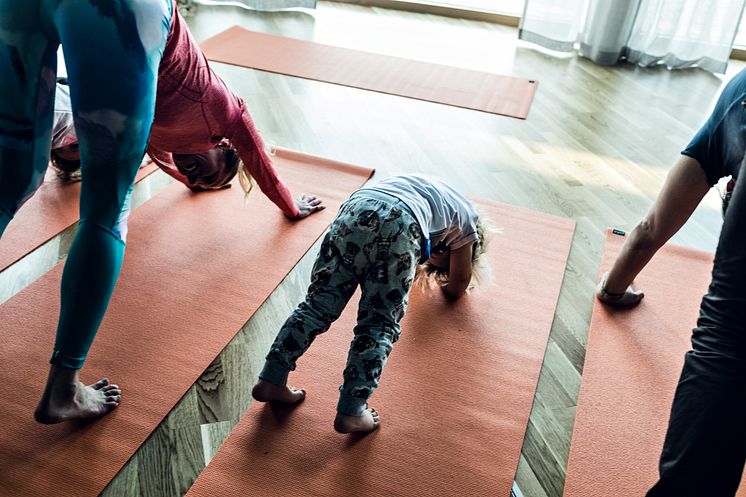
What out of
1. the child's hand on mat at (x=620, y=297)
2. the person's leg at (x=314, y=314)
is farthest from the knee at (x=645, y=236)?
the person's leg at (x=314, y=314)

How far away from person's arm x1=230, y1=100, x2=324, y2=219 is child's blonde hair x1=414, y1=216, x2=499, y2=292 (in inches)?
20.4

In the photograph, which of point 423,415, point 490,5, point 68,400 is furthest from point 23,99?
point 490,5

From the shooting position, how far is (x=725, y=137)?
1430 millimetres

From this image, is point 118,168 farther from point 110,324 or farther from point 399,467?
point 399,467

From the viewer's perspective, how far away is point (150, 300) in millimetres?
1747

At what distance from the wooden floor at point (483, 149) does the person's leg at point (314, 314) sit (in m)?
0.17

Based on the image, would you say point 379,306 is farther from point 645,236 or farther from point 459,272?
point 645,236

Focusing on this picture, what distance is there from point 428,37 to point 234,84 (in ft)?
4.84

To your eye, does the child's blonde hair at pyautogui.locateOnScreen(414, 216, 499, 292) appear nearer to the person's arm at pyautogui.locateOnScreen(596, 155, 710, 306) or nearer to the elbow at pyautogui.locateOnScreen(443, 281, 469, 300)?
the elbow at pyautogui.locateOnScreen(443, 281, 469, 300)

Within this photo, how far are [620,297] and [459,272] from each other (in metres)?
0.51

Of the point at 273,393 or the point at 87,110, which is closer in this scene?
the point at 87,110

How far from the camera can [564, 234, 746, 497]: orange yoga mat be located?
1.38 metres

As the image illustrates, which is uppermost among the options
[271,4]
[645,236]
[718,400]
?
[718,400]

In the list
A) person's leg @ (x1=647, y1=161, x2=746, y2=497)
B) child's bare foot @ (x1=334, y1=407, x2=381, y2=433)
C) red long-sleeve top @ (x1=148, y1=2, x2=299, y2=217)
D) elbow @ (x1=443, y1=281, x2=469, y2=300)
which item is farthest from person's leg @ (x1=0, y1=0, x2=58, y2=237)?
person's leg @ (x1=647, y1=161, x2=746, y2=497)
